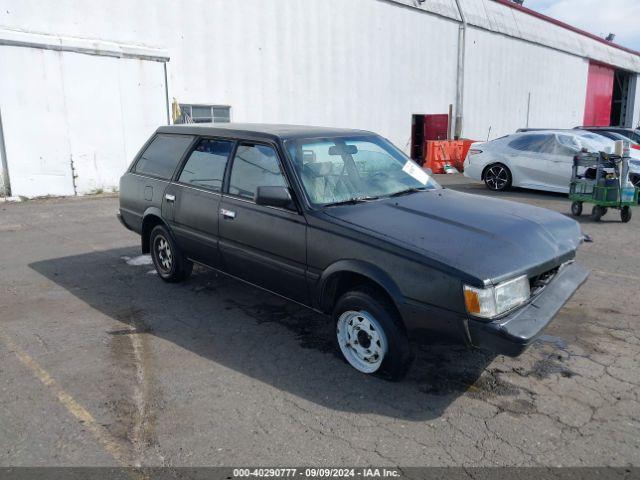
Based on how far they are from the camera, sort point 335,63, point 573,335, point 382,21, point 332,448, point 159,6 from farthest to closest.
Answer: point 382,21 < point 335,63 < point 159,6 < point 573,335 < point 332,448

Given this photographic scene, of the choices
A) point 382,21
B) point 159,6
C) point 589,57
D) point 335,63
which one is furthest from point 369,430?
point 589,57

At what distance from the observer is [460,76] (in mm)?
21672

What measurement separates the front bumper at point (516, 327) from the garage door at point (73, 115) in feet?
34.9

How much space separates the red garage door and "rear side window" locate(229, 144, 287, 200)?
33157mm

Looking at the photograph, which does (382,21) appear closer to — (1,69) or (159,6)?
(159,6)

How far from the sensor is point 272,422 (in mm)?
3131

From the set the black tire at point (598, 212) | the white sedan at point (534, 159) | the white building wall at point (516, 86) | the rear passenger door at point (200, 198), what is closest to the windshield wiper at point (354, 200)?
the rear passenger door at point (200, 198)

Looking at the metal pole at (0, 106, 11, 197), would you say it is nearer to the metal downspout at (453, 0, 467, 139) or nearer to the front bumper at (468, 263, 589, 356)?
the front bumper at (468, 263, 589, 356)

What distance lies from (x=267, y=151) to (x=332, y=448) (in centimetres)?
241

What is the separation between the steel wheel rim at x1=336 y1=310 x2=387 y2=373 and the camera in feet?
11.5

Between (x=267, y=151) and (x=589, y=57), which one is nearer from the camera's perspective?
(x=267, y=151)

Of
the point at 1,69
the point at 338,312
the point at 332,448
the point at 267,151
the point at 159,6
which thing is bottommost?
the point at 332,448

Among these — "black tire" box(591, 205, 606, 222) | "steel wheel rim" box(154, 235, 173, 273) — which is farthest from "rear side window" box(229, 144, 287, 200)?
"black tire" box(591, 205, 606, 222)

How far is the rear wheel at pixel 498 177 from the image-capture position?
12148 mm
